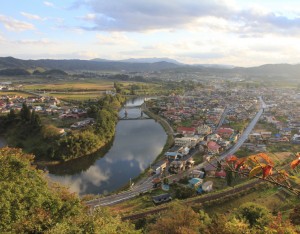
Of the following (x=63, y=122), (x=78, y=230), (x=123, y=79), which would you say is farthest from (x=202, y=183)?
(x=123, y=79)

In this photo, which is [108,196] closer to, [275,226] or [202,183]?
[202,183]

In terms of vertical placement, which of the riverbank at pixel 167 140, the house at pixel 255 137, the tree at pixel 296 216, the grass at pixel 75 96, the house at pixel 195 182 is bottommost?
the riverbank at pixel 167 140

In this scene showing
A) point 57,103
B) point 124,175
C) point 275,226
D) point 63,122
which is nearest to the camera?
point 275,226

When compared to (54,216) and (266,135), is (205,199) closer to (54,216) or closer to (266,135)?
(54,216)

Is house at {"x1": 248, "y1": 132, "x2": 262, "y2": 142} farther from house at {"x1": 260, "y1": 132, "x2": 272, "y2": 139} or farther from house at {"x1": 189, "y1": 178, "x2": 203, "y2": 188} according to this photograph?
house at {"x1": 189, "y1": 178, "x2": 203, "y2": 188}

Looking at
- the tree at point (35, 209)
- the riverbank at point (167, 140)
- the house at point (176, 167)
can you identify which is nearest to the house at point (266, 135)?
the riverbank at point (167, 140)

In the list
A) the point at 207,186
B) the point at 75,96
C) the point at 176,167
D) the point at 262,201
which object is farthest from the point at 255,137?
the point at 75,96

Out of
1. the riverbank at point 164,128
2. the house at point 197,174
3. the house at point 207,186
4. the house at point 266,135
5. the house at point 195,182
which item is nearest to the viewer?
the house at point 207,186

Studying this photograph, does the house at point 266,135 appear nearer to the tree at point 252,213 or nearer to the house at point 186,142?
the house at point 186,142

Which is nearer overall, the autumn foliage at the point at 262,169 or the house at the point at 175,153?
the autumn foliage at the point at 262,169

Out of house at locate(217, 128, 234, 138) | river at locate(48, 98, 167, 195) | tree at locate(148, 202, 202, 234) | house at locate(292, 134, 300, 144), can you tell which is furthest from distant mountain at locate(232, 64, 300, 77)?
tree at locate(148, 202, 202, 234)
